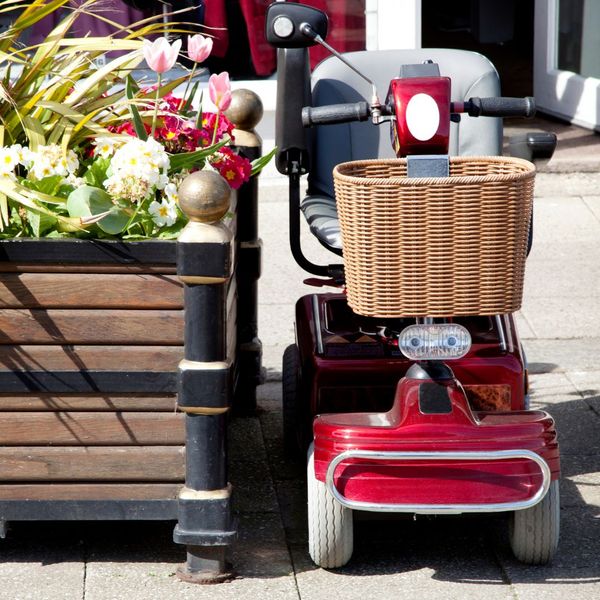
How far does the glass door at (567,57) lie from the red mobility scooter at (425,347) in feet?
17.7

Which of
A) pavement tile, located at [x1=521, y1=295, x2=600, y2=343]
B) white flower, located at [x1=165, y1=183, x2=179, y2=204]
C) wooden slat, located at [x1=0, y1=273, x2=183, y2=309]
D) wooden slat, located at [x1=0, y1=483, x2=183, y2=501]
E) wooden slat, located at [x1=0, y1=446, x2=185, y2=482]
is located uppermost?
white flower, located at [x1=165, y1=183, x2=179, y2=204]

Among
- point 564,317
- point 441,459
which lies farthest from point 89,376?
point 564,317

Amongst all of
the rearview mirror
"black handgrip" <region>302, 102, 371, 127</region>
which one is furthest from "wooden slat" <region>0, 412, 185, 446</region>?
the rearview mirror

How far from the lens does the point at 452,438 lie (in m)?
3.02

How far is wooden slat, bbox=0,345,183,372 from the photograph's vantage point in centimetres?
302

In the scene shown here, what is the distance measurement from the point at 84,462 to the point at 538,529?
120 cm

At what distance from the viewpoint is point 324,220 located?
395 centimetres

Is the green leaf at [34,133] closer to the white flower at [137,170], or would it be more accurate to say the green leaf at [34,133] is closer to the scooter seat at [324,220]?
the white flower at [137,170]

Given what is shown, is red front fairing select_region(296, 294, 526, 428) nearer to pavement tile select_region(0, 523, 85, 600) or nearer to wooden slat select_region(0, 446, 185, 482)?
wooden slat select_region(0, 446, 185, 482)

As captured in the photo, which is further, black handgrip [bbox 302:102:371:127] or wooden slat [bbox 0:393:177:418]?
black handgrip [bbox 302:102:371:127]

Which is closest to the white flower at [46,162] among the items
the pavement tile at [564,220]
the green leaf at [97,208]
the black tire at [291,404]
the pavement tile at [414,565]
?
the green leaf at [97,208]

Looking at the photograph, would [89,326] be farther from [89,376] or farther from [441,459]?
[441,459]

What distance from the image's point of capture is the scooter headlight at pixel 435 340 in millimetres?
3031

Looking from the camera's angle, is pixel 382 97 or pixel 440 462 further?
pixel 382 97
